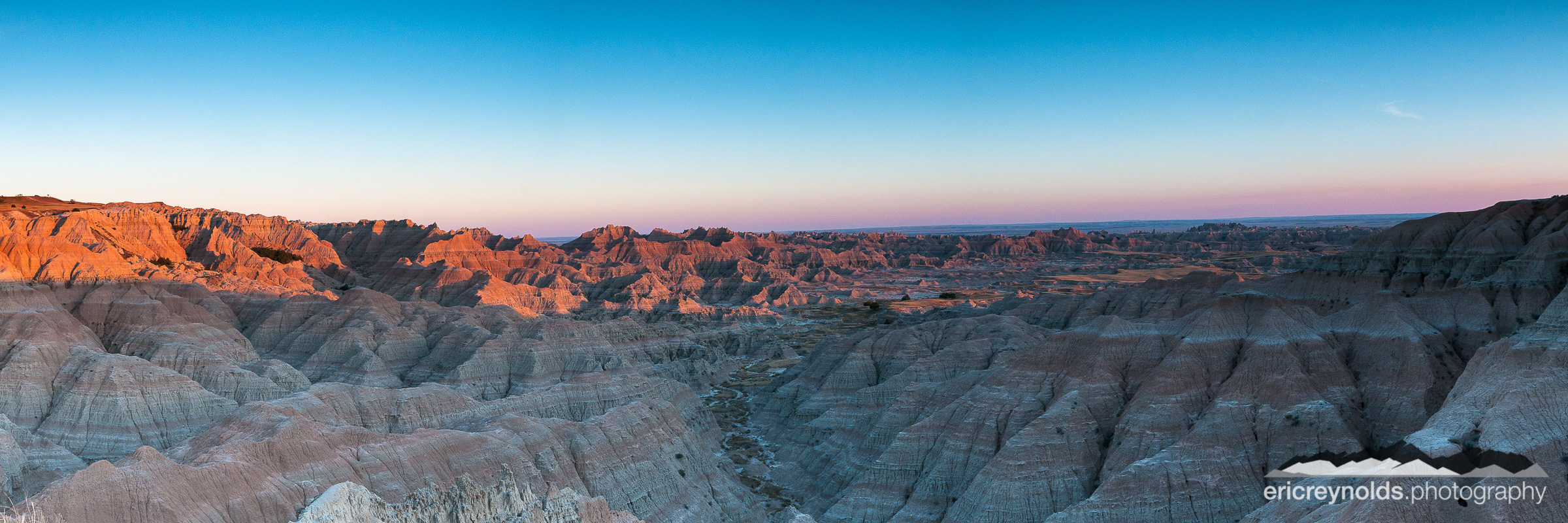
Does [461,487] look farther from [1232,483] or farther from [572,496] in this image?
[1232,483]

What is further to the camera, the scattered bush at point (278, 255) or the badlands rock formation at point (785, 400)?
the scattered bush at point (278, 255)

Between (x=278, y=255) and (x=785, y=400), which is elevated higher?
(x=278, y=255)

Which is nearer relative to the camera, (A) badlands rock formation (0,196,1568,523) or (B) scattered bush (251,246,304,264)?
(A) badlands rock formation (0,196,1568,523)

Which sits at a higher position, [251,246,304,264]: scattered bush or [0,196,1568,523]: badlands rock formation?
[251,246,304,264]: scattered bush

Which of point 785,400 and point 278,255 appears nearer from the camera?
point 785,400

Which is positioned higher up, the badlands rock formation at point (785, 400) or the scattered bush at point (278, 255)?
the scattered bush at point (278, 255)

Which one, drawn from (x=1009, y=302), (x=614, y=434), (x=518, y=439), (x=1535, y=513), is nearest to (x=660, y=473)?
(x=614, y=434)
